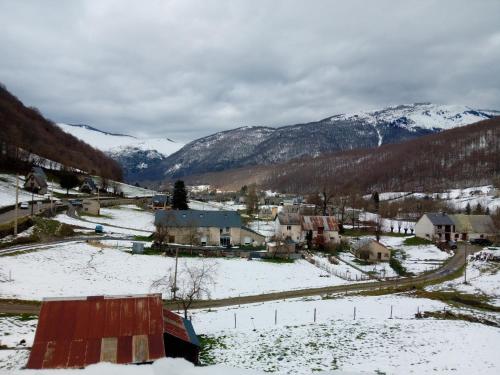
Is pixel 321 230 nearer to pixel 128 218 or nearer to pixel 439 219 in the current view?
pixel 439 219

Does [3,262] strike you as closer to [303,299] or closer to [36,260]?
[36,260]

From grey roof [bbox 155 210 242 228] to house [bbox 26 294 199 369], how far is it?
154 ft

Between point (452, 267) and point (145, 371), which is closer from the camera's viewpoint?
point (145, 371)

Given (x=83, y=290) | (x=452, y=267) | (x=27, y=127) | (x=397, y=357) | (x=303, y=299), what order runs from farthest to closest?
1. (x=27, y=127)
2. (x=452, y=267)
3. (x=303, y=299)
4. (x=83, y=290)
5. (x=397, y=357)

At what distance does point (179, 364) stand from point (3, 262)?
39537mm

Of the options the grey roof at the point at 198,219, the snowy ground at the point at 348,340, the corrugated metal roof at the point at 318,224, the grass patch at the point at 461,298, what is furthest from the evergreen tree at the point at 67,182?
the grass patch at the point at 461,298

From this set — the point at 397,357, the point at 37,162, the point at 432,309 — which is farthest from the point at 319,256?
the point at 37,162

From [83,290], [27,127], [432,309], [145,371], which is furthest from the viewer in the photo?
[27,127]

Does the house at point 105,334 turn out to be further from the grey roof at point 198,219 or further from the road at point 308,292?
the grey roof at point 198,219

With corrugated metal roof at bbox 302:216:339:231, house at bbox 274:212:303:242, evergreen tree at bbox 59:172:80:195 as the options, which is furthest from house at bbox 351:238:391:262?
evergreen tree at bbox 59:172:80:195

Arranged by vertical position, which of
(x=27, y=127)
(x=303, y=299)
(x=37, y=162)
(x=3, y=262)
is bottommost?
(x=303, y=299)

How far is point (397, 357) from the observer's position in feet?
77.9

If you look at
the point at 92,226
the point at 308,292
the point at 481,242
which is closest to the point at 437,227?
the point at 481,242

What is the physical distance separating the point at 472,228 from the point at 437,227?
9.62 m
